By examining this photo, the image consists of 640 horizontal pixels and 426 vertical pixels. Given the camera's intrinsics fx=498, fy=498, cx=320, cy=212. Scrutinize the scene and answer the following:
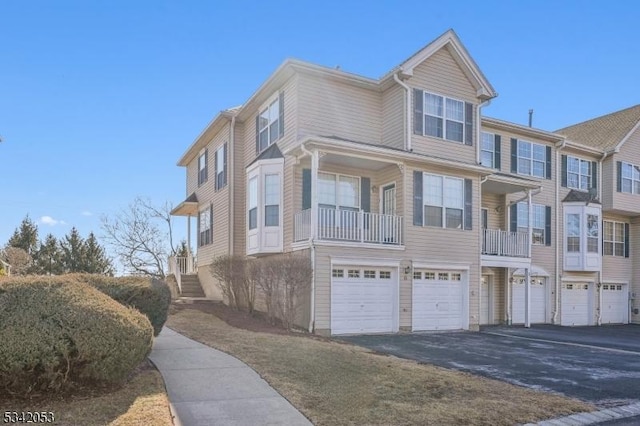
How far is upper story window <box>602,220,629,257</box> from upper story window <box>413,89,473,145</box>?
38.4ft

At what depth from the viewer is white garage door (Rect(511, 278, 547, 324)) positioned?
21.3m

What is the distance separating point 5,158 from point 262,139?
488 inches

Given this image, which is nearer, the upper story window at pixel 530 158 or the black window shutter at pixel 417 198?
the black window shutter at pixel 417 198

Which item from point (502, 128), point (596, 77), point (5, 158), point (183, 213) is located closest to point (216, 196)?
point (183, 213)

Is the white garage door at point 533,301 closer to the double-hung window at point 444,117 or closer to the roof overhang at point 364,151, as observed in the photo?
the roof overhang at point 364,151

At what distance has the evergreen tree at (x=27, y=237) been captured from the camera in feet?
151

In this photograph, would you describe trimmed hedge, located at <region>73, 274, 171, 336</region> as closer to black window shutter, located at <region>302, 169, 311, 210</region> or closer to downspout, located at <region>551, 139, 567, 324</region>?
black window shutter, located at <region>302, 169, 311, 210</region>

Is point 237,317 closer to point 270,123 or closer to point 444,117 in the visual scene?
point 270,123

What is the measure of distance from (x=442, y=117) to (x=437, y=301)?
6.49 m

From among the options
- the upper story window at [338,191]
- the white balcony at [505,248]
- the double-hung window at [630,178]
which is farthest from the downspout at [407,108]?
the double-hung window at [630,178]

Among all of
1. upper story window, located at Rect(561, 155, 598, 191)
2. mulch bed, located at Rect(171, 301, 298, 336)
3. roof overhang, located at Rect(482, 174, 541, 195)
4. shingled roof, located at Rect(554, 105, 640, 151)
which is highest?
shingled roof, located at Rect(554, 105, 640, 151)

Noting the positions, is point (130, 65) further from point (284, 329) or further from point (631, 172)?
point (631, 172)

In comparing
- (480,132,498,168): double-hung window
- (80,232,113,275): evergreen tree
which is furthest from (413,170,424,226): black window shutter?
(80,232,113,275): evergreen tree

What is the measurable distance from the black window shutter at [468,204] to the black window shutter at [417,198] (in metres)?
2.03
